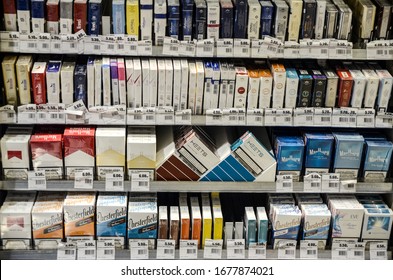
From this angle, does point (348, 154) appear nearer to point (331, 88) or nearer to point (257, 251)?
point (331, 88)

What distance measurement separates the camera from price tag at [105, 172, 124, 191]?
139 inches

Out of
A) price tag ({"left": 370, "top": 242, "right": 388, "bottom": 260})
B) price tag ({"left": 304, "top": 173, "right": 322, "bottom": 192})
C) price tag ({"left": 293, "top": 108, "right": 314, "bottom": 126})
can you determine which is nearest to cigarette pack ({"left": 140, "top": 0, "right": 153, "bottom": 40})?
price tag ({"left": 293, "top": 108, "right": 314, "bottom": 126})

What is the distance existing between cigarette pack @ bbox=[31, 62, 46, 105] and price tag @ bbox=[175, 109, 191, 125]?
28.0 inches

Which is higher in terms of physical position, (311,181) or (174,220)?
(311,181)

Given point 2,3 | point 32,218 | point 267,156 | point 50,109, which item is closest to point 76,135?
point 50,109

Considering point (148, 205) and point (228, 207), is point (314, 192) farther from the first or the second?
point (148, 205)

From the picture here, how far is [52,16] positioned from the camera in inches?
130

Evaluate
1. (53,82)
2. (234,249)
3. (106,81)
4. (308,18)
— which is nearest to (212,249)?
(234,249)

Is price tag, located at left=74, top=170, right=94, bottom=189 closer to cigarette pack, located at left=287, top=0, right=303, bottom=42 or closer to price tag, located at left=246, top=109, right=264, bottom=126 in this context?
price tag, located at left=246, top=109, right=264, bottom=126

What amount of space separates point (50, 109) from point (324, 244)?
5.55ft

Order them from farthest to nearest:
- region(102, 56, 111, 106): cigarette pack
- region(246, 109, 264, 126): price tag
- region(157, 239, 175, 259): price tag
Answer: region(157, 239, 175, 259): price tag
region(246, 109, 264, 126): price tag
region(102, 56, 111, 106): cigarette pack

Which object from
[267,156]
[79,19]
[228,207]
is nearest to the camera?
[79,19]

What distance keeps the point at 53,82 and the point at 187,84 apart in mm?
703
